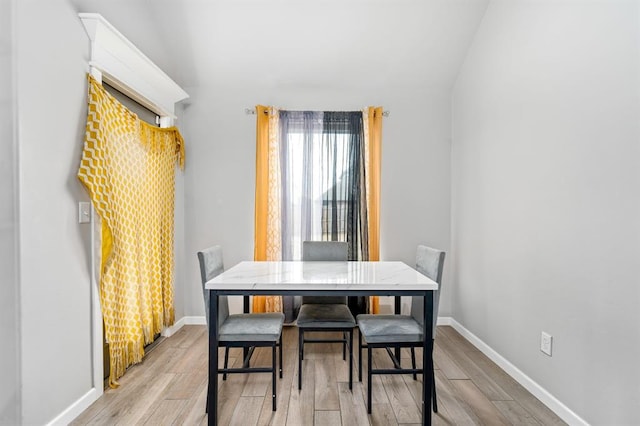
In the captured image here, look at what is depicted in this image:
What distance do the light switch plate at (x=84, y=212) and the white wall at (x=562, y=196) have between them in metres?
2.72

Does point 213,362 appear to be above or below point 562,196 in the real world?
below

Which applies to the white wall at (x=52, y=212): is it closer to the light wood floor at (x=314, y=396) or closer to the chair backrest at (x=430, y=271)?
the light wood floor at (x=314, y=396)

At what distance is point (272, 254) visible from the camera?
10.7 ft

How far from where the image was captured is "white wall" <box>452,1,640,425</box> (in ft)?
4.90

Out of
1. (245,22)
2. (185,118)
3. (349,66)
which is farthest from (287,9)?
(185,118)

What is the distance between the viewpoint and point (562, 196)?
1857 mm

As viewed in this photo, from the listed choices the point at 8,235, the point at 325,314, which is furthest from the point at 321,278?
the point at 8,235

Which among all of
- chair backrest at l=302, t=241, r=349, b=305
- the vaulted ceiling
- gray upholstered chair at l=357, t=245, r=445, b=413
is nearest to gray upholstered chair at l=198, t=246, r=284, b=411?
gray upholstered chair at l=357, t=245, r=445, b=413

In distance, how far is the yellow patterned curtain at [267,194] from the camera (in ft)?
10.6

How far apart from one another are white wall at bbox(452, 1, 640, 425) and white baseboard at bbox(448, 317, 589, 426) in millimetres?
33

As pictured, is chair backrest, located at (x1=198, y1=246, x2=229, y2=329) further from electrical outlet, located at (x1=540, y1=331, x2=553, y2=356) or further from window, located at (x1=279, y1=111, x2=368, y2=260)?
electrical outlet, located at (x1=540, y1=331, x2=553, y2=356)

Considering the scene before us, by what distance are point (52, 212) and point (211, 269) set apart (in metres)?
0.85

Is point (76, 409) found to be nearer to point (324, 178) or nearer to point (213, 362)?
point (213, 362)

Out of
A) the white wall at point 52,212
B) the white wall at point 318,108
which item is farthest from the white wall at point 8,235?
the white wall at point 318,108
